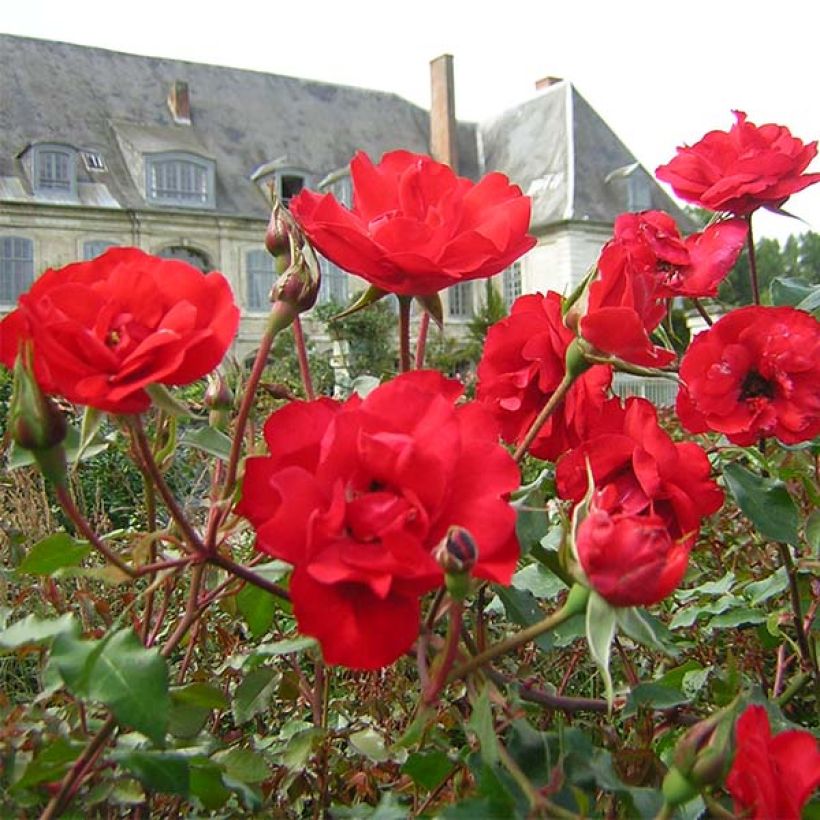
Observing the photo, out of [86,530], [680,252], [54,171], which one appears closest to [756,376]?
[680,252]

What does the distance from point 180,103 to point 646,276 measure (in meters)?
19.6

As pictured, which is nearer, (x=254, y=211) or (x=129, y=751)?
(x=129, y=751)

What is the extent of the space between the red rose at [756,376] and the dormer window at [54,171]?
17073 millimetres

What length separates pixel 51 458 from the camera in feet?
1.58

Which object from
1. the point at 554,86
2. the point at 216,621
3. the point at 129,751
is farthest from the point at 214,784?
the point at 554,86

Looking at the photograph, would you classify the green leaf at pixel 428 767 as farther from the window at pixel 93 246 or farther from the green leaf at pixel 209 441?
the window at pixel 93 246

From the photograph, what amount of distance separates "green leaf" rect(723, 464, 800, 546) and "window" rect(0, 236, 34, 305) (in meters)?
16.7

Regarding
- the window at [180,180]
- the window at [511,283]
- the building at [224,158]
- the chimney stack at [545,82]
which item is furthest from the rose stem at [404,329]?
the chimney stack at [545,82]

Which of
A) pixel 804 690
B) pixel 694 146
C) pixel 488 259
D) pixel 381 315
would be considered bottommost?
pixel 804 690

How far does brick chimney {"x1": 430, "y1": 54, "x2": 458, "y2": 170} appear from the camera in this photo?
2048 cm

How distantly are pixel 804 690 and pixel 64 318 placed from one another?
2.74 ft

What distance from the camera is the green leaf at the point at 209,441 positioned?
613 millimetres

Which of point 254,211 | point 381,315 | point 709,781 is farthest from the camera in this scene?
point 254,211

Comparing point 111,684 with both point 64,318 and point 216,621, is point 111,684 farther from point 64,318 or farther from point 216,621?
point 216,621
